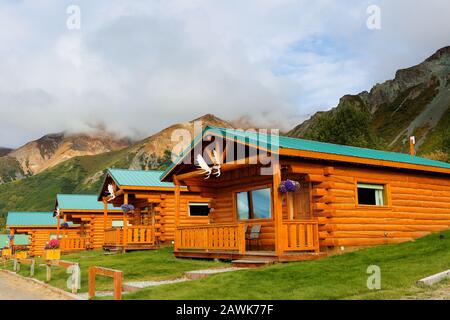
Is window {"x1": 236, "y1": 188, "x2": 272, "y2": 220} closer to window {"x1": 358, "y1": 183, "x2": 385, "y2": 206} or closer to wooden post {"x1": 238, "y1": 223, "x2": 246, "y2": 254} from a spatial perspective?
wooden post {"x1": 238, "y1": 223, "x2": 246, "y2": 254}

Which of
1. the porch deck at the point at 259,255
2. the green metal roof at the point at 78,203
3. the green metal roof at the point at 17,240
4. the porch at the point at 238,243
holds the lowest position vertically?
the green metal roof at the point at 17,240

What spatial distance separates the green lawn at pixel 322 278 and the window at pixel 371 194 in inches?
76.1

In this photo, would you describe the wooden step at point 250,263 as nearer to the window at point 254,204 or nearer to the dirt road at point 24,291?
the window at point 254,204

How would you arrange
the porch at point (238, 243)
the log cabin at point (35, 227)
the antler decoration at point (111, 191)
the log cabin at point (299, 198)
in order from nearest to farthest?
the porch at point (238, 243)
the log cabin at point (299, 198)
the antler decoration at point (111, 191)
the log cabin at point (35, 227)

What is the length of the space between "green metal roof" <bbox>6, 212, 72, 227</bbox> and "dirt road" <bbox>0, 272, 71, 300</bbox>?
94.6 feet

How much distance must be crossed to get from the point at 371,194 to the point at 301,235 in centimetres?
395

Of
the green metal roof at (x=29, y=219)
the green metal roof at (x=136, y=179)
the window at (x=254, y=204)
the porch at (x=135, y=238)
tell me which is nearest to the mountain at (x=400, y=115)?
the green metal roof at (x=136, y=179)

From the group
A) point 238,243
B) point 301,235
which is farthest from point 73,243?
point 301,235

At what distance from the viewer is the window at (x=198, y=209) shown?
26688mm

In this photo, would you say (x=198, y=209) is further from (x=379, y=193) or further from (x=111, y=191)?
(x=379, y=193)

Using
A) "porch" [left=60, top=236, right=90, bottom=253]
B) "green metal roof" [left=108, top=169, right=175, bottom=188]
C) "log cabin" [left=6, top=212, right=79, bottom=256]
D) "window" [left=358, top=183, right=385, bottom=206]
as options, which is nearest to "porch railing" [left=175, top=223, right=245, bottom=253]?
"window" [left=358, top=183, right=385, bottom=206]

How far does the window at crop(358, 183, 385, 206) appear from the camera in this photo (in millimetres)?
17312
